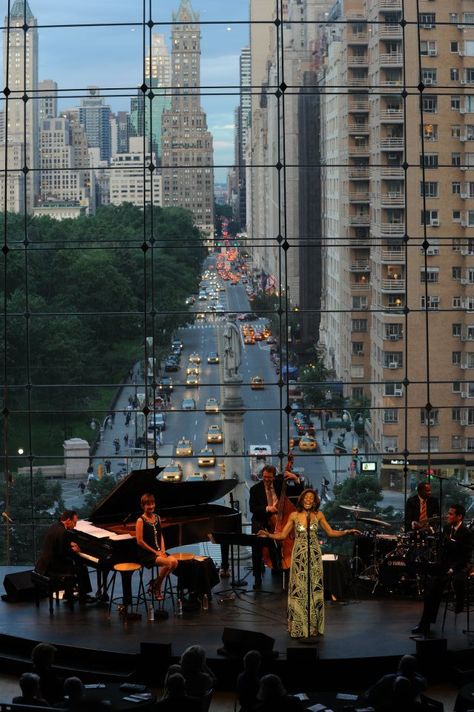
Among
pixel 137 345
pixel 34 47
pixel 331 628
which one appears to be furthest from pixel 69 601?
pixel 137 345

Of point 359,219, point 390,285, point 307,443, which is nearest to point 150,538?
point 307,443

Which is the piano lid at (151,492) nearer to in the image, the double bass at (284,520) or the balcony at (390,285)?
the double bass at (284,520)

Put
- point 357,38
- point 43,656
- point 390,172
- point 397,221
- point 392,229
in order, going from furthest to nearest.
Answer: point 357,38, point 390,172, point 397,221, point 392,229, point 43,656

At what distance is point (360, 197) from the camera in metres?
18.1

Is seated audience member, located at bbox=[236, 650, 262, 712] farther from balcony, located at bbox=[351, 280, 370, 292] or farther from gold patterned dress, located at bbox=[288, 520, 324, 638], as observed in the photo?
balcony, located at bbox=[351, 280, 370, 292]

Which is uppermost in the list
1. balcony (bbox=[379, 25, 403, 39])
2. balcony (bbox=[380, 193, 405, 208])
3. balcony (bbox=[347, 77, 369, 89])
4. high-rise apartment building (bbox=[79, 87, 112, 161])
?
balcony (bbox=[379, 25, 403, 39])

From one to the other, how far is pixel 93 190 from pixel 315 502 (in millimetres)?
11485

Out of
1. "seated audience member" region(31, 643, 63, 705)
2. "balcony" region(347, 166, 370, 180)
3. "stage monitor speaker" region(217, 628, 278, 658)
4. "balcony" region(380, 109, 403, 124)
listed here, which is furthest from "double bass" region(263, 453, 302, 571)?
"balcony" region(380, 109, 403, 124)

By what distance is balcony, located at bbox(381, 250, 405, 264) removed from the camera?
17.6m

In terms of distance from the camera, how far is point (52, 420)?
78.2 feet

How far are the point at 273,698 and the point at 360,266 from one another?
13.6 metres

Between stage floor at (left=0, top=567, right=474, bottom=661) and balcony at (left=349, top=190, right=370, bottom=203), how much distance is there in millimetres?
9894

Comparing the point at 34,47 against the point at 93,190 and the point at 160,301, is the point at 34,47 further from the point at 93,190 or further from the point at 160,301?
the point at 160,301

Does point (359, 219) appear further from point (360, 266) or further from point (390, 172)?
point (360, 266)
